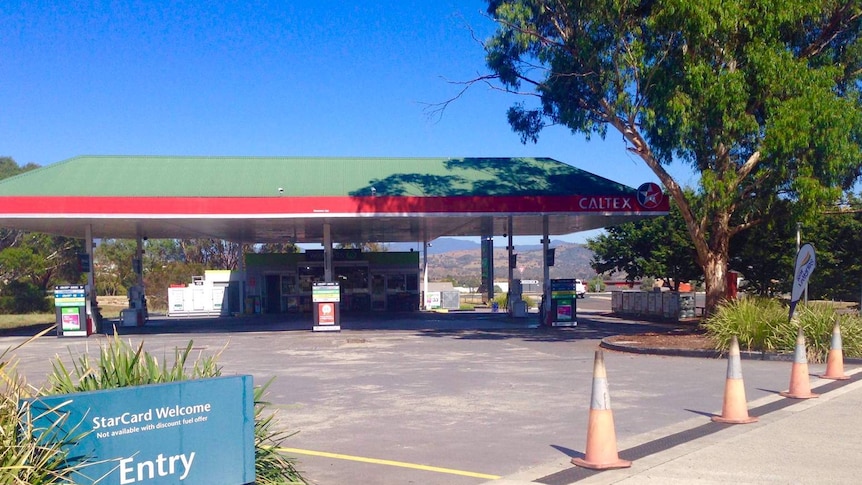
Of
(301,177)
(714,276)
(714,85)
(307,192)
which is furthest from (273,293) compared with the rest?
(714,85)

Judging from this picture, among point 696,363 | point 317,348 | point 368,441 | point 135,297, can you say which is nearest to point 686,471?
point 368,441

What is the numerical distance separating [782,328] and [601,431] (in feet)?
35.5

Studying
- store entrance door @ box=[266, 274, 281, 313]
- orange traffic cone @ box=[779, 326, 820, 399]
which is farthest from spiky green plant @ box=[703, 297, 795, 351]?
store entrance door @ box=[266, 274, 281, 313]

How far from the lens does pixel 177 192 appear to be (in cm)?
2595

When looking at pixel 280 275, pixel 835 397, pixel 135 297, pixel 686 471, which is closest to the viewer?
pixel 686 471

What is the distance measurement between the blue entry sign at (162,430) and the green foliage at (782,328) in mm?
13787

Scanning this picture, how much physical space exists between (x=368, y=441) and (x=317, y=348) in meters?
12.5

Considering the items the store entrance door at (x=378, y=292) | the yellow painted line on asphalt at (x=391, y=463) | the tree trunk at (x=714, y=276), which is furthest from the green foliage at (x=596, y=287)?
the yellow painted line on asphalt at (x=391, y=463)

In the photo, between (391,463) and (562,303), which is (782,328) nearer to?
(391,463)

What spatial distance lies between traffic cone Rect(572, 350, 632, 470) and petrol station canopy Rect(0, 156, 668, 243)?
58.6 ft

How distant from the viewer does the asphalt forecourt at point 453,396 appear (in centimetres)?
855

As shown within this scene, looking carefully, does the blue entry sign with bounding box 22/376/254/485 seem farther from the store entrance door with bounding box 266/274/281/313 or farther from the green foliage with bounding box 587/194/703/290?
the store entrance door with bounding box 266/274/281/313

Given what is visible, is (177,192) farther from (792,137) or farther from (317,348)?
(792,137)

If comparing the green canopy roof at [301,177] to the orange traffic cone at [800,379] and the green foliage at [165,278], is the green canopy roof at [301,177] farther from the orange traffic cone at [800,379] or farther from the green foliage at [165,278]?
the green foliage at [165,278]
